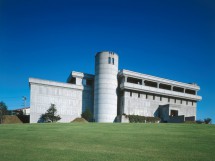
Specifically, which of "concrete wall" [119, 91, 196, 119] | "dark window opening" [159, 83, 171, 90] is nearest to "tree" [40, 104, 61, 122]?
"concrete wall" [119, 91, 196, 119]

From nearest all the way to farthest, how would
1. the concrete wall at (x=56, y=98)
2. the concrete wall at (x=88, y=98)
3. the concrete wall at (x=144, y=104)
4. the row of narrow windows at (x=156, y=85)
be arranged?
1. the concrete wall at (x=56, y=98)
2. the concrete wall at (x=144, y=104)
3. the concrete wall at (x=88, y=98)
4. the row of narrow windows at (x=156, y=85)

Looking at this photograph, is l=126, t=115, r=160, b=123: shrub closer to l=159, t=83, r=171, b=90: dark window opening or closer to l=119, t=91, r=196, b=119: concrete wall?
l=119, t=91, r=196, b=119: concrete wall

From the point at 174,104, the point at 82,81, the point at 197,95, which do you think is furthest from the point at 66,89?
the point at 197,95

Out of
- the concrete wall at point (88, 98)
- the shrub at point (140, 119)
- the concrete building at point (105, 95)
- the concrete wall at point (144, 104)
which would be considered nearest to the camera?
the concrete building at point (105, 95)

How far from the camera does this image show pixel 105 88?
53438 mm

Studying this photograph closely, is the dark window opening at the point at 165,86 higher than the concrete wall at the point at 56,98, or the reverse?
the dark window opening at the point at 165,86

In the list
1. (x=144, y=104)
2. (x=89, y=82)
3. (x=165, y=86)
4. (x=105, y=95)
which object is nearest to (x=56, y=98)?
(x=89, y=82)

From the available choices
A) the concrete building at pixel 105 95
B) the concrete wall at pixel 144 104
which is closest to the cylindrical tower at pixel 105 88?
the concrete building at pixel 105 95

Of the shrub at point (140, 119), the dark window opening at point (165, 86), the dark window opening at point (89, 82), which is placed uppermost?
the dark window opening at point (89, 82)

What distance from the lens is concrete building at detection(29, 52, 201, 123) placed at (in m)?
50.7

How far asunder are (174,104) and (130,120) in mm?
15974

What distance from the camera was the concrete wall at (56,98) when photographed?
48844 mm

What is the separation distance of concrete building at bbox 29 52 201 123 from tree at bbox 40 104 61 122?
117 cm

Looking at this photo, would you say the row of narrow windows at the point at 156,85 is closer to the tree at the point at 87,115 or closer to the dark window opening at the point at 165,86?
the dark window opening at the point at 165,86
